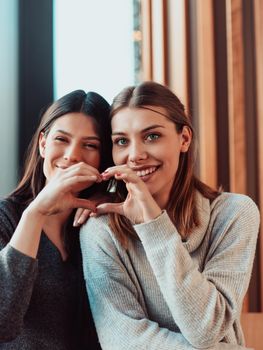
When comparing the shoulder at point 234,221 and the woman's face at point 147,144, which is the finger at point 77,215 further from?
the shoulder at point 234,221

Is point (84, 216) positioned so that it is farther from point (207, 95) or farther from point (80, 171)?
point (207, 95)

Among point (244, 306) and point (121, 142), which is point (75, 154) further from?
point (244, 306)

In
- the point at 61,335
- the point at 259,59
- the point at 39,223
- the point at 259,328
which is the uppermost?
the point at 259,59

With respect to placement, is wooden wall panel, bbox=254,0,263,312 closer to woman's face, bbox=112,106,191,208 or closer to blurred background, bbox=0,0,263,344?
blurred background, bbox=0,0,263,344

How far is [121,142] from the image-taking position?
1271mm

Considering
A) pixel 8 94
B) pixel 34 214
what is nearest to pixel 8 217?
pixel 34 214

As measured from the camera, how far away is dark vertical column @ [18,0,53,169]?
6.17ft

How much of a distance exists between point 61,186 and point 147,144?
25 centimetres

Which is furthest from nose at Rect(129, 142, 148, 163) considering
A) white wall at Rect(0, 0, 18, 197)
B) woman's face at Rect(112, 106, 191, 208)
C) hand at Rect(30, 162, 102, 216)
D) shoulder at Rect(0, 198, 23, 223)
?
white wall at Rect(0, 0, 18, 197)

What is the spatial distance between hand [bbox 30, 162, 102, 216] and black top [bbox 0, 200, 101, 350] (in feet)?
0.40

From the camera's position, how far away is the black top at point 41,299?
1.04m

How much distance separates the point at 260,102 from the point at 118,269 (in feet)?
2.79

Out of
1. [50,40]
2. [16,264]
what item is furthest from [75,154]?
[50,40]

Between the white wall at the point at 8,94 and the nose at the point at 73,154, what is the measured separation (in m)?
0.63
